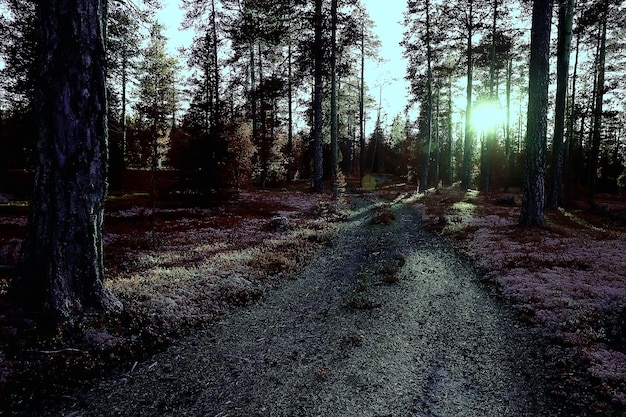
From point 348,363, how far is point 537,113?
564 inches

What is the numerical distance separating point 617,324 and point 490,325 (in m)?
2.17

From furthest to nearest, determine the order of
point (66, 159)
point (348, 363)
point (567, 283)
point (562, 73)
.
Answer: point (562, 73)
point (567, 283)
point (348, 363)
point (66, 159)

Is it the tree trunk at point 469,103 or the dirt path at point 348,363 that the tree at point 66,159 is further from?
the tree trunk at point 469,103

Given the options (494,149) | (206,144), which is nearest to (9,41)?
(206,144)

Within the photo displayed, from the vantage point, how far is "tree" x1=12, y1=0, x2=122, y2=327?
17.6 ft

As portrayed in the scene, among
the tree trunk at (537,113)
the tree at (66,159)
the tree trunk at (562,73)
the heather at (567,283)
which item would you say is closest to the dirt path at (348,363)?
the heather at (567,283)

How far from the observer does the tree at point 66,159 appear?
5.36 meters

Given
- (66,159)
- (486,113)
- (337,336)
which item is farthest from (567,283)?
(486,113)

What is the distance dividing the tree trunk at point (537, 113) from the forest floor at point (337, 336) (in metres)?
2.48

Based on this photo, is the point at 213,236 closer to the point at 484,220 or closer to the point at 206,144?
the point at 206,144

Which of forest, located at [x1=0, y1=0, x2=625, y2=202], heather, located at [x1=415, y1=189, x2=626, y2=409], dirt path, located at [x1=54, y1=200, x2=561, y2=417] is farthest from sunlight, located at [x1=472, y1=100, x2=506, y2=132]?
dirt path, located at [x1=54, y1=200, x2=561, y2=417]

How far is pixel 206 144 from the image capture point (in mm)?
19578

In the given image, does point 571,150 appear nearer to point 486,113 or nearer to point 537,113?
point 486,113

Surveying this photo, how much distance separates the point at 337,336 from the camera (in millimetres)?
6570
